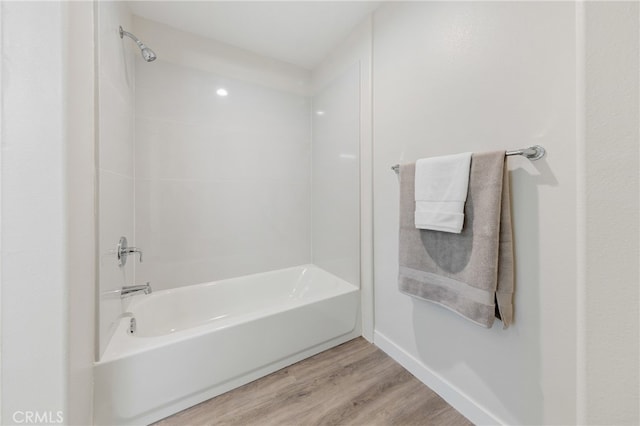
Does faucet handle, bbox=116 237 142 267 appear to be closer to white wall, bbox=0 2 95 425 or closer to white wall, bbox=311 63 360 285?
white wall, bbox=0 2 95 425

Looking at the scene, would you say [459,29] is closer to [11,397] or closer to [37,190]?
[37,190]

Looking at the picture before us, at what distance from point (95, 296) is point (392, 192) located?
1.72m

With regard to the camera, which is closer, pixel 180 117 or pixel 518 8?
pixel 518 8

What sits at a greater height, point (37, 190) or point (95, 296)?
point (37, 190)

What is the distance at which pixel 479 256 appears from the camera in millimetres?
1022

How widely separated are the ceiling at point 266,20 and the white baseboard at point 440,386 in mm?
2385

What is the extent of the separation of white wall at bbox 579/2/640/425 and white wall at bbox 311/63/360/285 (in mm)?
1491

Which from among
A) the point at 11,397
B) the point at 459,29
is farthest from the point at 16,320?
the point at 459,29

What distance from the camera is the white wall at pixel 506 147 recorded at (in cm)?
86

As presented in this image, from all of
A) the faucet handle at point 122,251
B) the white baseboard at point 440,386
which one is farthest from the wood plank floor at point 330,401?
the faucet handle at point 122,251

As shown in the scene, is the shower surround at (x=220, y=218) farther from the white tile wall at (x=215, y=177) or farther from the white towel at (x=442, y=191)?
the white towel at (x=442, y=191)

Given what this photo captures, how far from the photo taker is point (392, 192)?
1.58m

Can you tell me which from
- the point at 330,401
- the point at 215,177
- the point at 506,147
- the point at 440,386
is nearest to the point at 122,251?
the point at 215,177

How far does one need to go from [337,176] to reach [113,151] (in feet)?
5.02
